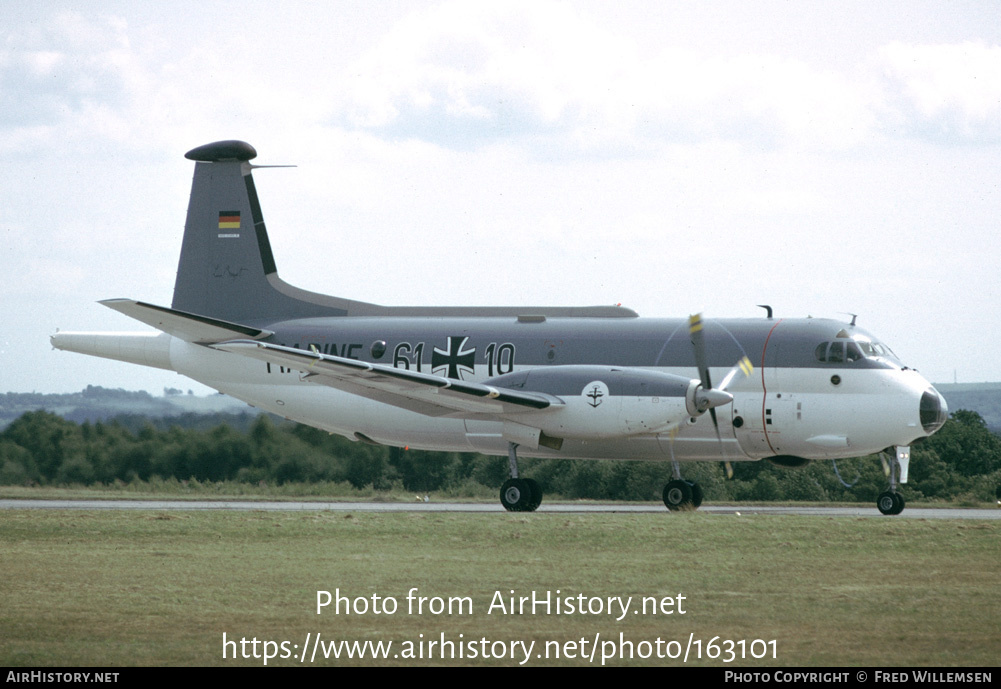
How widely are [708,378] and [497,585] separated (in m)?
9.26

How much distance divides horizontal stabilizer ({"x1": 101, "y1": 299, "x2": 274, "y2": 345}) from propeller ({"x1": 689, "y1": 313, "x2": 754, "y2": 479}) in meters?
10.7

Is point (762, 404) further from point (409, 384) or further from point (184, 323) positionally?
point (184, 323)

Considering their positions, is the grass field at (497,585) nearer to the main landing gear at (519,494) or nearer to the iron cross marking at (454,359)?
the main landing gear at (519,494)

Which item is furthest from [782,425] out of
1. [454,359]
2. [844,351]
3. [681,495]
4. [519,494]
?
[454,359]

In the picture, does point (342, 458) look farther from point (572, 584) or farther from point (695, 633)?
point (695, 633)

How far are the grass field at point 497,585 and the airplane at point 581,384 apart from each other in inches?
88.1

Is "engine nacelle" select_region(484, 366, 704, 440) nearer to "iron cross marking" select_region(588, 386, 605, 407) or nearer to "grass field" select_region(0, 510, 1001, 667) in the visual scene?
"iron cross marking" select_region(588, 386, 605, 407)

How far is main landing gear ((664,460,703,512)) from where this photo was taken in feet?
82.4

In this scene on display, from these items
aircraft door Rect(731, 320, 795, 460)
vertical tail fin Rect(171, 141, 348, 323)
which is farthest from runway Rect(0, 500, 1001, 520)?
vertical tail fin Rect(171, 141, 348, 323)

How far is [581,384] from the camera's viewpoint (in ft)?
79.2

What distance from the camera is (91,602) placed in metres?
14.4

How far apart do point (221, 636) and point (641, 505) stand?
1727cm
